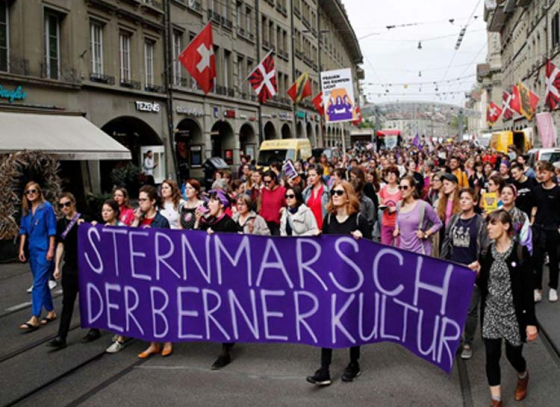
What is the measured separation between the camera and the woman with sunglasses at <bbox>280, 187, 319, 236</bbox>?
271 inches

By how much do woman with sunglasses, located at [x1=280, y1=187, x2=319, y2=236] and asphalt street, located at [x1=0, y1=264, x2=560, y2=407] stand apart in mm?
1426

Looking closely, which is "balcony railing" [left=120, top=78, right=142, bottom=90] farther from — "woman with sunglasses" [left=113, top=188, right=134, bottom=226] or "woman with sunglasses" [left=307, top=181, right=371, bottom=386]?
"woman with sunglasses" [left=307, top=181, right=371, bottom=386]

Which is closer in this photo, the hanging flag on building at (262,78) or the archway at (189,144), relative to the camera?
the hanging flag on building at (262,78)

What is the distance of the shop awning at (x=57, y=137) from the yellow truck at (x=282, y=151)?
891cm

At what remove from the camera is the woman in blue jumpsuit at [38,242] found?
7.02 meters

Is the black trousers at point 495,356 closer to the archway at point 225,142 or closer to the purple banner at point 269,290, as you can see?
the purple banner at point 269,290

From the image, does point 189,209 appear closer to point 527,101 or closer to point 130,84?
point 130,84

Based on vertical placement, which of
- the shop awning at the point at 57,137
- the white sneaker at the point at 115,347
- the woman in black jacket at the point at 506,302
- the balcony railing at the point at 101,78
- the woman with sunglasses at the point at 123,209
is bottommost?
the white sneaker at the point at 115,347

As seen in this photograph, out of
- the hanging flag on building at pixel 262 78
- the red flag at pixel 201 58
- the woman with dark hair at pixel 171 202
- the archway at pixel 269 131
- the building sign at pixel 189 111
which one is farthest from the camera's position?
the archway at pixel 269 131

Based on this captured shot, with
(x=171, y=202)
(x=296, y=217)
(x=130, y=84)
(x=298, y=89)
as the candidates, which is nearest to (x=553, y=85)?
(x=298, y=89)

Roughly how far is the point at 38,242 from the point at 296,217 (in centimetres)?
315

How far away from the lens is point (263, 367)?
18.2ft

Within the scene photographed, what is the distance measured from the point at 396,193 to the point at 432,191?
41.9 inches

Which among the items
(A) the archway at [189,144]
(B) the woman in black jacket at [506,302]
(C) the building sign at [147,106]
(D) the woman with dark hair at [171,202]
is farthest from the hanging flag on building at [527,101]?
(B) the woman in black jacket at [506,302]
